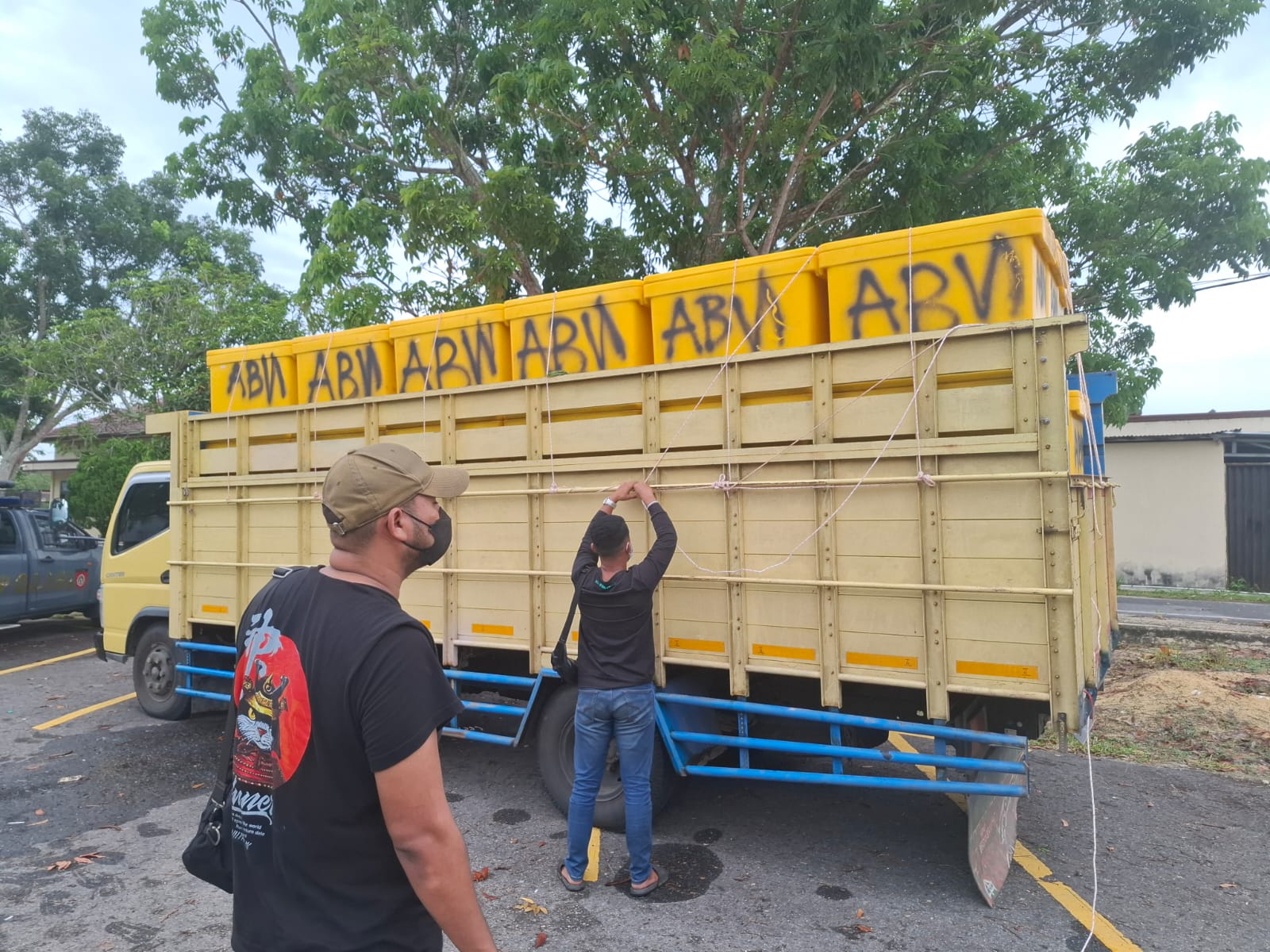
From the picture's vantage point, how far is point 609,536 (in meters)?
4.03

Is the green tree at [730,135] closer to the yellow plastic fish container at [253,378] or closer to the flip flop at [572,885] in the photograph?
the yellow plastic fish container at [253,378]

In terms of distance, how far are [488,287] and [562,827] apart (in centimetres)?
631

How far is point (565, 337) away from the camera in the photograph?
489cm

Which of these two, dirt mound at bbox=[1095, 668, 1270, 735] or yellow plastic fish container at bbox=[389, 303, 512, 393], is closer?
yellow plastic fish container at bbox=[389, 303, 512, 393]

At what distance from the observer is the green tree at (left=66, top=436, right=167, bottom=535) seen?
48.3 feet

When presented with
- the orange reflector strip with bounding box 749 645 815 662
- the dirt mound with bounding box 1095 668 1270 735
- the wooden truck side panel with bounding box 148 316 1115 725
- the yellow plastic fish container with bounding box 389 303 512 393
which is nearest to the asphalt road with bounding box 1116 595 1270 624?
the dirt mound with bounding box 1095 668 1270 735

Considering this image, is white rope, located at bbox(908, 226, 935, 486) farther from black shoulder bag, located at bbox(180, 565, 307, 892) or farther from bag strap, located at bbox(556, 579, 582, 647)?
black shoulder bag, located at bbox(180, 565, 307, 892)

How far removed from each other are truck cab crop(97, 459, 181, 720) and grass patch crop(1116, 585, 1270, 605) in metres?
14.8

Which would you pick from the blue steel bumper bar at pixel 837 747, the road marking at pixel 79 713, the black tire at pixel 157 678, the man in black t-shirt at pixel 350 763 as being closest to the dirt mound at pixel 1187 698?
the blue steel bumper bar at pixel 837 747

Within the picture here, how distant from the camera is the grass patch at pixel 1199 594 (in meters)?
13.6

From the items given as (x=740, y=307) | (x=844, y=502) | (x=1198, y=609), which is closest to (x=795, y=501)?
(x=844, y=502)

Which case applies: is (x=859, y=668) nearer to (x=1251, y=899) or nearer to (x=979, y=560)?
(x=979, y=560)

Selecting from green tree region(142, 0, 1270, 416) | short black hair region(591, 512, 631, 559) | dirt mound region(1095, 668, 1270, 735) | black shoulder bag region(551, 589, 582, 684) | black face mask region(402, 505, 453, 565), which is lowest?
dirt mound region(1095, 668, 1270, 735)

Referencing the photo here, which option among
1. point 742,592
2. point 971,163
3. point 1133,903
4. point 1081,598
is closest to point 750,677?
point 742,592
